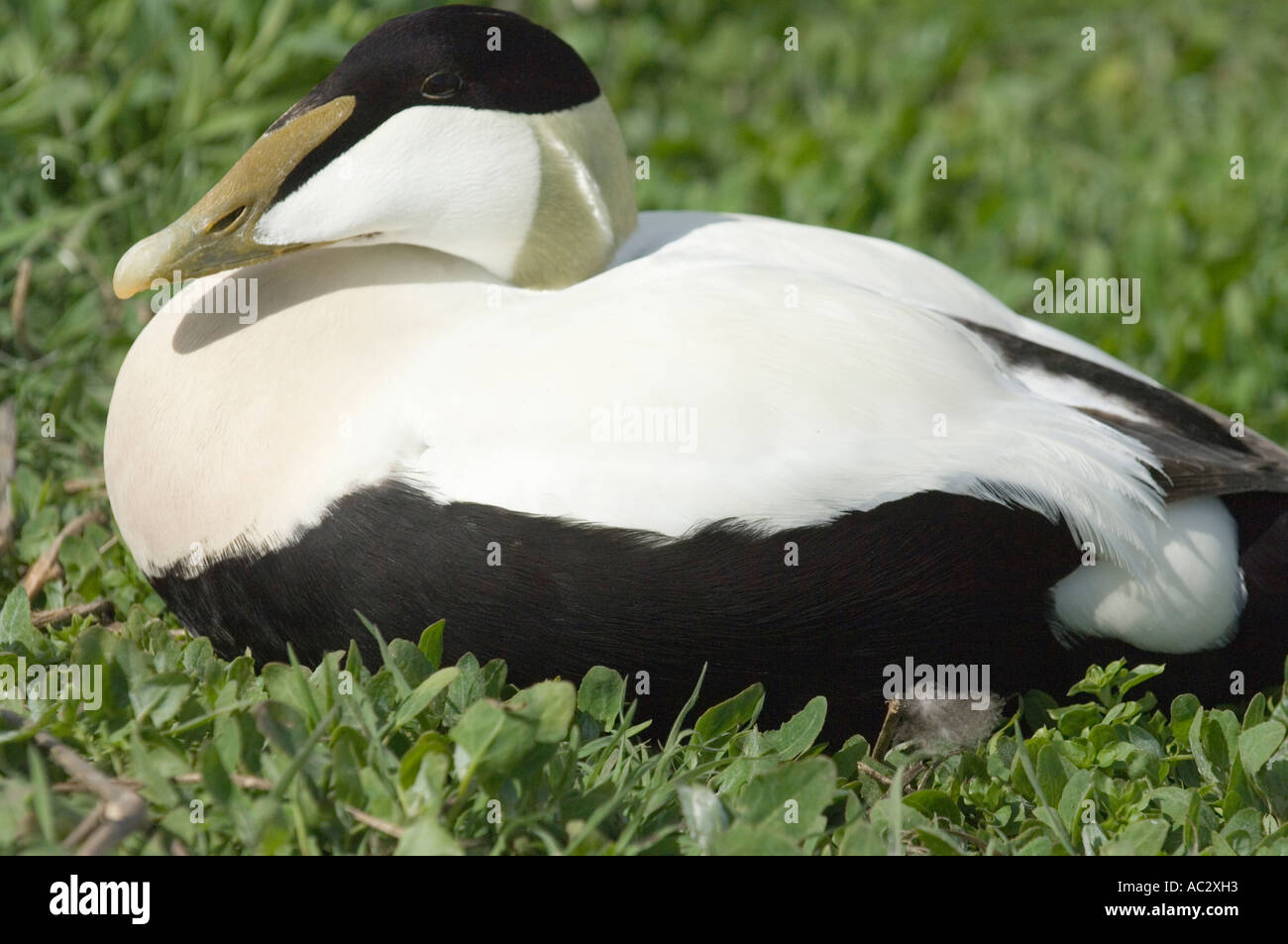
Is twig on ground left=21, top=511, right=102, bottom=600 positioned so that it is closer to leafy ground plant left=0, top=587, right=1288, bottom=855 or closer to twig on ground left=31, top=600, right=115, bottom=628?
twig on ground left=31, top=600, right=115, bottom=628

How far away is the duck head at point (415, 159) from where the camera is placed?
2.04m

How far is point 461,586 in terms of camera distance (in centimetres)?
189

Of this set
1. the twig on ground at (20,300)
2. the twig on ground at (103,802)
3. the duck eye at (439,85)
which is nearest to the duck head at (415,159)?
the duck eye at (439,85)

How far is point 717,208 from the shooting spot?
3.78 metres

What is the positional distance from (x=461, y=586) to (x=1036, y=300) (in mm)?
2070

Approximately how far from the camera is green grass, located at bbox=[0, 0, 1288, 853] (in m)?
1.74

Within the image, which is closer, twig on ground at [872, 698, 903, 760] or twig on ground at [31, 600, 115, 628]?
twig on ground at [872, 698, 903, 760]

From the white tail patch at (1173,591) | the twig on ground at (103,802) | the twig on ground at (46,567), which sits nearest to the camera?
the twig on ground at (103,802)

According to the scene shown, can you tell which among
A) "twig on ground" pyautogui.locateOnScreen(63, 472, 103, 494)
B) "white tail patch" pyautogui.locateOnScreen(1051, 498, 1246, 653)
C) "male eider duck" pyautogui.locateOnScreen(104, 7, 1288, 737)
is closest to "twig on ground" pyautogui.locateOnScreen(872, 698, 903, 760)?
"male eider duck" pyautogui.locateOnScreen(104, 7, 1288, 737)

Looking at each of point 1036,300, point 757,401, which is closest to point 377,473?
point 757,401

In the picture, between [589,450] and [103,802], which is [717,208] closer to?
[589,450]

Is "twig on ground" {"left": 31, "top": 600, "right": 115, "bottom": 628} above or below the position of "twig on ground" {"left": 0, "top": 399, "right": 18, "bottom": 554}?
below

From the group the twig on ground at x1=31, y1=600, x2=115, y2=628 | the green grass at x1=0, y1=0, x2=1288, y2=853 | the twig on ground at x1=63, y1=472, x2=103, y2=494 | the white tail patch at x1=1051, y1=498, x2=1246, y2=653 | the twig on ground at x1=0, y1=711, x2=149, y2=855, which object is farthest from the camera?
the twig on ground at x1=63, y1=472, x2=103, y2=494

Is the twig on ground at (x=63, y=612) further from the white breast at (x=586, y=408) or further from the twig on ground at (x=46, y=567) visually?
the white breast at (x=586, y=408)
